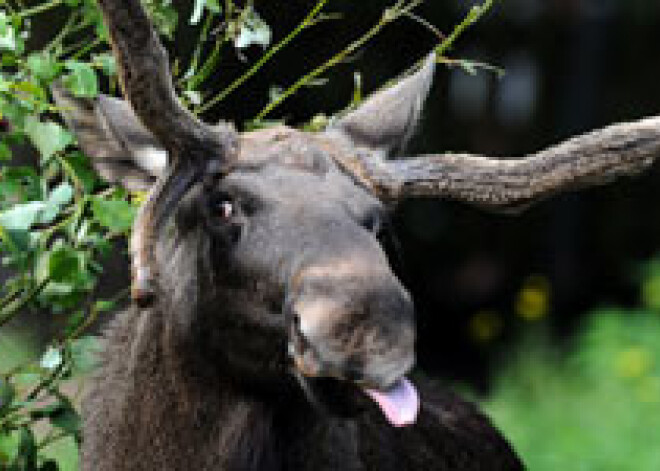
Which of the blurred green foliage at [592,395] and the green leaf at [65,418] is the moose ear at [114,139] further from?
the blurred green foliage at [592,395]

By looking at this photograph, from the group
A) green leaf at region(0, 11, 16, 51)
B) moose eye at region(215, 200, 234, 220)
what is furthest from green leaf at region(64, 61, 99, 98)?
moose eye at region(215, 200, 234, 220)

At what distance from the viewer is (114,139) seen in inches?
172

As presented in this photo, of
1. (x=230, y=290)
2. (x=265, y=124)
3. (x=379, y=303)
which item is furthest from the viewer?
(x=265, y=124)

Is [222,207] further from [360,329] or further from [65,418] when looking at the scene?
[65,418]

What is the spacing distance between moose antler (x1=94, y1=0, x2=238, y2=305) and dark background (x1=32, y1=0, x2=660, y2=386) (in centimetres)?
429

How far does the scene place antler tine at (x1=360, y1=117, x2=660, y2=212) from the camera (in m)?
4.34

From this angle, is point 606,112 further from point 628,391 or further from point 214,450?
point 214,450

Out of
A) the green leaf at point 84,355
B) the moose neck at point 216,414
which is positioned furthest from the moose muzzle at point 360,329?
the green leaf at point 84,355

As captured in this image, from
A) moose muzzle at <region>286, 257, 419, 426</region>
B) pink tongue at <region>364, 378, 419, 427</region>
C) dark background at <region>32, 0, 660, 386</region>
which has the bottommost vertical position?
dark background at <region>32, 0, 660, 386</region>

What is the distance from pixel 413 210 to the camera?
875cm

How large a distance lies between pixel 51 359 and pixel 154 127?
2.55 ft

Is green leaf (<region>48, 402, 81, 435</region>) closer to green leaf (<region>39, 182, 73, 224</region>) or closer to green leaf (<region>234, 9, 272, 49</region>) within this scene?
green leaf (<region>39, 182, 73, 224</region>)

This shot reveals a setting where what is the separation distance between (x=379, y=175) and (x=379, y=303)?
667mm

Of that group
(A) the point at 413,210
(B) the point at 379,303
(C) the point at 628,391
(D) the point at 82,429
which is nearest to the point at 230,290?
(B) the point at 379,303
